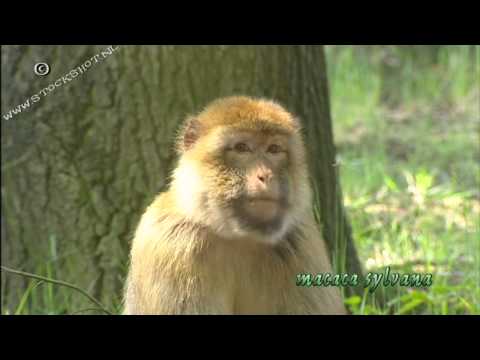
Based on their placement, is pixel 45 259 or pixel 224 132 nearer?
pixel 224 132

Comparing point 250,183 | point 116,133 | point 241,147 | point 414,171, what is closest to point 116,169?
point 116,133

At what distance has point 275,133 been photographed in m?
4.20

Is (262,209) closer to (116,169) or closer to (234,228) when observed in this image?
(234,228)

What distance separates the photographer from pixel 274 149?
13.8 feet

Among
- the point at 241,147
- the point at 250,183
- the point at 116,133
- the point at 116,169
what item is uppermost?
the point at 116,133

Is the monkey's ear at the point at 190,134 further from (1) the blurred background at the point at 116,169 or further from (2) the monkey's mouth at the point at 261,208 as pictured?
(1) the blurred background at the point at 116,169

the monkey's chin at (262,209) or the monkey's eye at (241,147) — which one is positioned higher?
the monkey's eye at (241,147)

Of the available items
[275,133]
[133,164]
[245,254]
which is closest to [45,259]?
[133,164]

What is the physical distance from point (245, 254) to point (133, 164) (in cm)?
152

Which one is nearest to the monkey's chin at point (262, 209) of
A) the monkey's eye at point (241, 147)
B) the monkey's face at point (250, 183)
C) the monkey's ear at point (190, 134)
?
the monkey's face at point (250, 183)

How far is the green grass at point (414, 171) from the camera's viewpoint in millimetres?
5770

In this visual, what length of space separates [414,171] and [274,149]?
399 centimetres

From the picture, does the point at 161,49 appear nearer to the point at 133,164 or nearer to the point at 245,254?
the point at 133,164

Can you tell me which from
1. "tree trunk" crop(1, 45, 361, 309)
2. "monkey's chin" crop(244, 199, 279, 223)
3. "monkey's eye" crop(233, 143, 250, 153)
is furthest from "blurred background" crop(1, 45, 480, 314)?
"monkey's eye" crop(233, 143, 250, 153)
